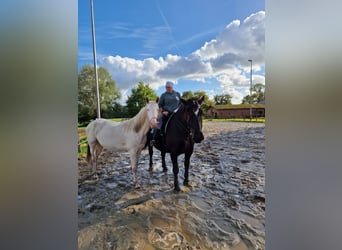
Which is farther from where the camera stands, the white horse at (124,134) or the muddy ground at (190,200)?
the white horse at (124,134)

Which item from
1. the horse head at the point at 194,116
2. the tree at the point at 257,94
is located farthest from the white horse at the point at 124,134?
the tree at the point at 257,94

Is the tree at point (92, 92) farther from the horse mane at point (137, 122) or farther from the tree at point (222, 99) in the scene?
the tree at point (222, 99)

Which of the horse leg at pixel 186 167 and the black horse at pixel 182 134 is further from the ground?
the black horse at pixel 182 134

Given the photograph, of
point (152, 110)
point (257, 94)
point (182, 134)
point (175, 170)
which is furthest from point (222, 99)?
point (175, 170)

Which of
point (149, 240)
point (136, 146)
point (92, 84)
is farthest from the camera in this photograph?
point (136, 146)

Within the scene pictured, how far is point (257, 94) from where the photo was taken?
4.12ft

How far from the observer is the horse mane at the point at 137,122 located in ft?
4.52

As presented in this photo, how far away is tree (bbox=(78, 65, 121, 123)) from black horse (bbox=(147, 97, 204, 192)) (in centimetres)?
37

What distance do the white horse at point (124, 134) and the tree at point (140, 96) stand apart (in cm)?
3

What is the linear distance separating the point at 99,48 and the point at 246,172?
1273 mm

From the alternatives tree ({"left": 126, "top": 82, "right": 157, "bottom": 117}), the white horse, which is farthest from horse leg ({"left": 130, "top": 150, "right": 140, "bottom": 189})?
tree ({"left": 126, "top": 82, "right": 157, "bottom": 117})
